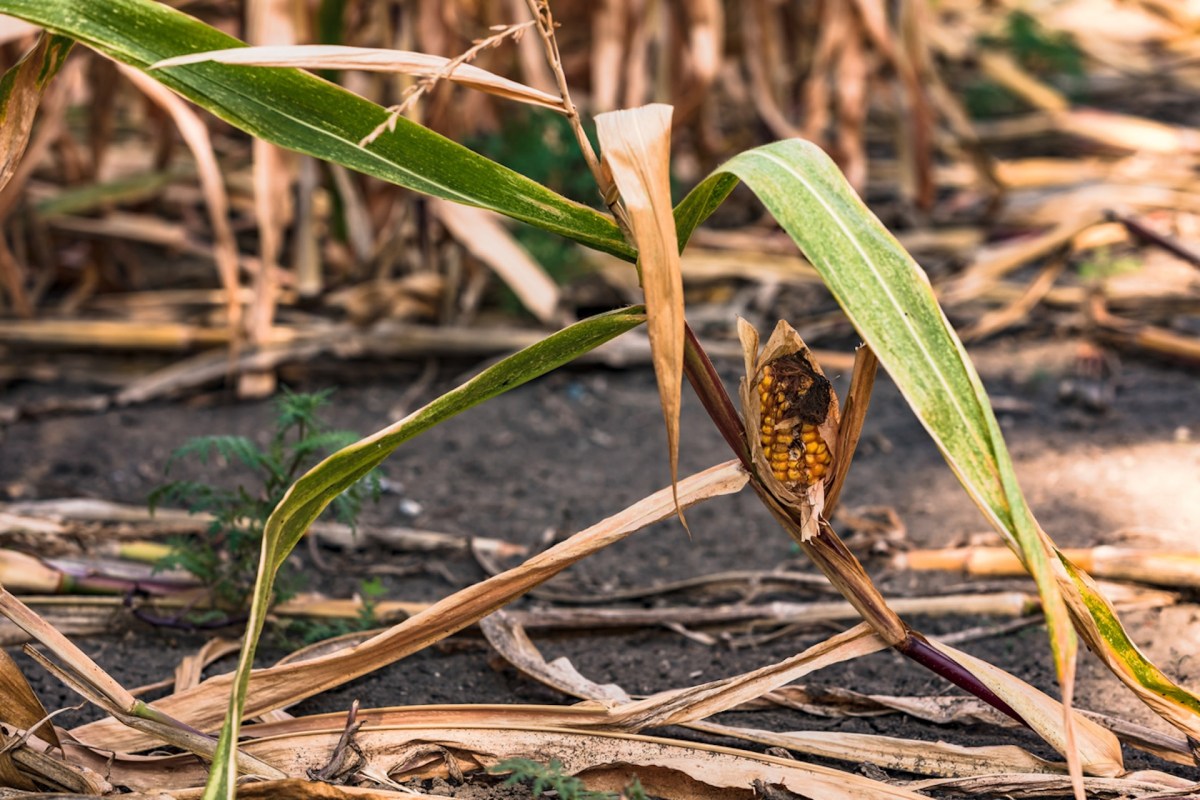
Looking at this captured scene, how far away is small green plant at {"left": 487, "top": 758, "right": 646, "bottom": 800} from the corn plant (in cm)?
13

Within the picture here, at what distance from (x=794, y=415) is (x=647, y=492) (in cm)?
99

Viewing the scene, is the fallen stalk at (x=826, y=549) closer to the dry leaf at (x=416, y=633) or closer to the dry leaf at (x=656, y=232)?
Answer: the dry leaf at (x=416, y=633)

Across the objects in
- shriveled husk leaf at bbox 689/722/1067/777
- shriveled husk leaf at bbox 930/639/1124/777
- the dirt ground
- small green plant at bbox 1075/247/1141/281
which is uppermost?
small green plant at bbox 1075/247/1141/281

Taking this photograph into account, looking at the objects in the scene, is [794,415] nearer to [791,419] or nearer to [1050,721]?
[791,419]

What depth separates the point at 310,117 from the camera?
90 cm

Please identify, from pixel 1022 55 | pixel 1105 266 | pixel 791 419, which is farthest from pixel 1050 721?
pixel 1022 55

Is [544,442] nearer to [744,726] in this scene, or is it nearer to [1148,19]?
[744,726]

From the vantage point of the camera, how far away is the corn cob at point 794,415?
3.05 feet

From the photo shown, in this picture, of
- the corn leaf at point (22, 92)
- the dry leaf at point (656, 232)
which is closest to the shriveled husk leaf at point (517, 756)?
the dry leaf at point (656, 232)

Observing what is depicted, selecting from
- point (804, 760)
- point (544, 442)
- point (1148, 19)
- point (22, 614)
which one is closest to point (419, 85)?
point (22, 614)

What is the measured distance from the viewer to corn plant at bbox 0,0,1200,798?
75 cm

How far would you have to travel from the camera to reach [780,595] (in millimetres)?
1511

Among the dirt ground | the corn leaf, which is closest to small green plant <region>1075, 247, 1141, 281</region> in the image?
the dirt ground

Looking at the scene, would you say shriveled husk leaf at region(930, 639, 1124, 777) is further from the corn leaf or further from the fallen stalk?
the corn leaf
